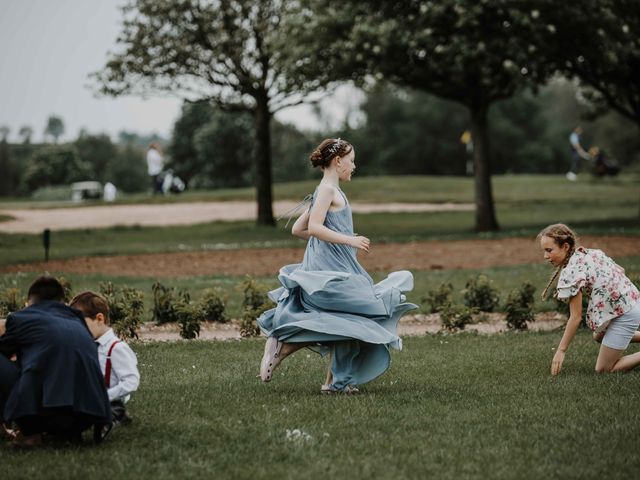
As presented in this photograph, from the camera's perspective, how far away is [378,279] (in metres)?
17.0

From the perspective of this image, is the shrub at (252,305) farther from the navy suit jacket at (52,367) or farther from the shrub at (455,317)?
the navy suit jacket at (52,367)

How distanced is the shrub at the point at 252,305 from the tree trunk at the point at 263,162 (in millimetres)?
18171

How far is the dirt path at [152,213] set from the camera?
3522 cm

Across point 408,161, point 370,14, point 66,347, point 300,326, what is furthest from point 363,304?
point 408,161

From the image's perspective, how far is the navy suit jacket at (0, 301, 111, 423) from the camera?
242 inches

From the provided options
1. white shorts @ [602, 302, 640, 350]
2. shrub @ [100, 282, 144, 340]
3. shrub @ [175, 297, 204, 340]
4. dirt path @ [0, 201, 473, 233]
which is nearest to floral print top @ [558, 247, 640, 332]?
white shorts @ [602, 302, 640, 350]

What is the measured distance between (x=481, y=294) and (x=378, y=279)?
3.59 m

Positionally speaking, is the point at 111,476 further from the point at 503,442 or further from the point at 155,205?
the point at 155,205

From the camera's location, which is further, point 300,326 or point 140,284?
point 140,284

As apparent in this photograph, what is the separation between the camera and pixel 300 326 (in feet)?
25.4

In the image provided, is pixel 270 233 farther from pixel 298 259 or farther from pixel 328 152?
pixel 328 152

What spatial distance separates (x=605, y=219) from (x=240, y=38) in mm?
12705

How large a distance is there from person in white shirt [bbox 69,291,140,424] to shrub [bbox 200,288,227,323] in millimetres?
6049

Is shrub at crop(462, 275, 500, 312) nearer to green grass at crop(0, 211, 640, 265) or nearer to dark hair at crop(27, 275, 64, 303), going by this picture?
dark hair at crop(27, 275, 64, 303)
